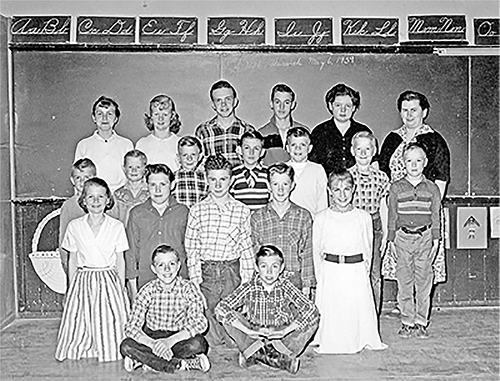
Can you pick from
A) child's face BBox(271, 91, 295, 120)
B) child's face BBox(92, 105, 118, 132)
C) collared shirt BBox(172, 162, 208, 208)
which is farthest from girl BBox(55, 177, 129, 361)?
child's face BBox(271, 91, 295, 120)

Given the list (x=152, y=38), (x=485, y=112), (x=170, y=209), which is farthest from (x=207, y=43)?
(x=485, y=112)

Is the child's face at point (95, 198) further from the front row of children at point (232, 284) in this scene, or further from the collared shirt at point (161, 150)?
the collared shirt at point (161, 150)

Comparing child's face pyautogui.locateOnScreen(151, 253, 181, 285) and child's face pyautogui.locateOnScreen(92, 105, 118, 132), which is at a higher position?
child's face pyautogui.locateOnScreen(92, 105, 118, 132)

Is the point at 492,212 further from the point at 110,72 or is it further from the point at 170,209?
the point at 110,72

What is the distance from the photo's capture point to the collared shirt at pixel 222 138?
450cm

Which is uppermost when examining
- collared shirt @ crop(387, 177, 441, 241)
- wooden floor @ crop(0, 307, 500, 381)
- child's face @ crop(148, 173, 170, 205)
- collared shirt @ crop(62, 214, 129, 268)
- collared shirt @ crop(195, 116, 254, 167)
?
collared shirt @ crop(195, 116, 254, 167)

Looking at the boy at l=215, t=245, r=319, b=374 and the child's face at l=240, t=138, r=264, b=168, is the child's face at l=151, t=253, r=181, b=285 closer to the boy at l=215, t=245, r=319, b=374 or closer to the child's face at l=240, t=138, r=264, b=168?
the boy at l=215, t=245, r=319, b=374

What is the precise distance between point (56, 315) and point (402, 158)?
2.34 metres

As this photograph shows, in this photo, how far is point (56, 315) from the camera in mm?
5027

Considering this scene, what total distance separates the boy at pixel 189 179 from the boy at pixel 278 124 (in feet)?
1.49

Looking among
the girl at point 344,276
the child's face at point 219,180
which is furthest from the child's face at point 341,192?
the child's face at point 219,180

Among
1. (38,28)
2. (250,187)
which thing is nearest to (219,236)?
(250,187)

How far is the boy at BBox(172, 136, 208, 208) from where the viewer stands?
4332mm

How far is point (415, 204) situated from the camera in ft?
→ 14.1
